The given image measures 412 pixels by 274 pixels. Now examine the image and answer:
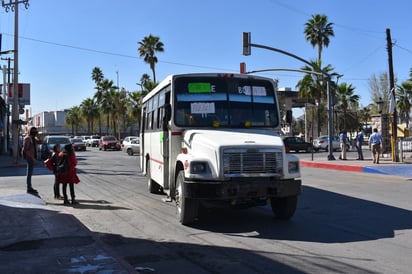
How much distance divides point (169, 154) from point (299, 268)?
4.45 m

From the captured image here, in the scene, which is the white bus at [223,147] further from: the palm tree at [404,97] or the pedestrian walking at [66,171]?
the palm tree at [404,97]

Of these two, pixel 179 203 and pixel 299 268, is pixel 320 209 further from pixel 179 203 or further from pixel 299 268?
pixel 299 268

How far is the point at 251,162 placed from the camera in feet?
27.1

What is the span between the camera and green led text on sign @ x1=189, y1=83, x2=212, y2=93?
968cm

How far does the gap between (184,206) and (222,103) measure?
90.1 inches

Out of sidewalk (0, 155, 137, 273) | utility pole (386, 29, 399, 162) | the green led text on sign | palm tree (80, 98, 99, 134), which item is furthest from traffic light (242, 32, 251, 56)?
palm tree (80, 98, 99, 134)

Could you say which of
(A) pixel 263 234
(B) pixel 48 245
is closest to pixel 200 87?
(A) pixel 263 234

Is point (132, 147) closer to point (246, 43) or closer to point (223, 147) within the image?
point (246, 43)

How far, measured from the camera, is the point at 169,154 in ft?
32.3

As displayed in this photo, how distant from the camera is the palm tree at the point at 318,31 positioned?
5244cm

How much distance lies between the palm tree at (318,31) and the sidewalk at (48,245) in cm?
4615

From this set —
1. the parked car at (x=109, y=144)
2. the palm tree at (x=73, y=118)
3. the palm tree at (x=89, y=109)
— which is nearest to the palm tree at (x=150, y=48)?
the parked car at (x=109, y=144)

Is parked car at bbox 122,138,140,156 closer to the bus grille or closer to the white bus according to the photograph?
the white bus

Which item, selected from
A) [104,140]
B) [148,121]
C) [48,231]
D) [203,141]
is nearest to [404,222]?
[203,141]
